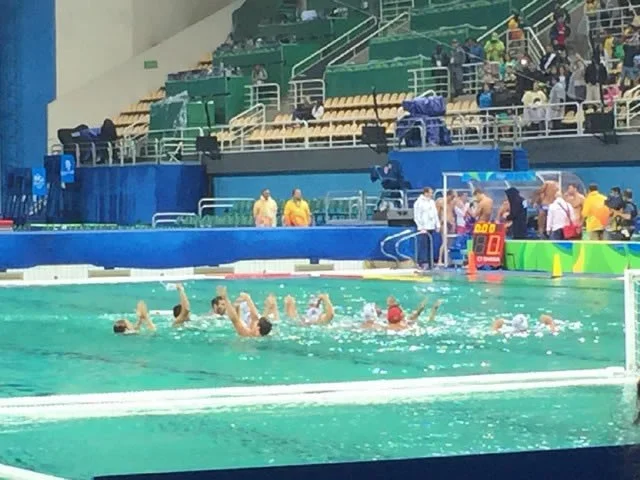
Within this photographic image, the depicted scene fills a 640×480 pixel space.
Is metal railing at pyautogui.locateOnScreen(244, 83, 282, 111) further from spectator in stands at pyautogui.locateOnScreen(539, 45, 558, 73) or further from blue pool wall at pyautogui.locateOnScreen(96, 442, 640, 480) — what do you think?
blue pool wall at pyautogui.locateOnScreen(96, 442, 640, 480)

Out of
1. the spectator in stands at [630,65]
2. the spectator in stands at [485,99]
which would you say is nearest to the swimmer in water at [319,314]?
the spectator in stands at [630,65]

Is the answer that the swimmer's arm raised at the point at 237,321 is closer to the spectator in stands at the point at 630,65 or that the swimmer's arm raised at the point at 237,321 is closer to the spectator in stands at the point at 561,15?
the spectator in stands at the point at 630,65

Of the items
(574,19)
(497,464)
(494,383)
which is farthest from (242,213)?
(497,464)

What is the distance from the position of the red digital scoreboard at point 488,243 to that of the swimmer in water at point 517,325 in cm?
829

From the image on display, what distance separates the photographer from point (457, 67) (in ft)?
103

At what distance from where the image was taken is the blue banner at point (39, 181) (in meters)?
36.3

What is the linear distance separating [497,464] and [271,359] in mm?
8986

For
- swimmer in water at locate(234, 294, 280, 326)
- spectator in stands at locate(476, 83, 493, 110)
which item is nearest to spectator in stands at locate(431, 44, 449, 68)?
spectator in stands at locate(476, 83, 493, 110)

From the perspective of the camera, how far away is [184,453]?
8539 millimetres

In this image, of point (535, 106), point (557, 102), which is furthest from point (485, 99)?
point (557, 102)

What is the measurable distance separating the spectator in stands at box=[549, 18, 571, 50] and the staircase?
7.62 metres

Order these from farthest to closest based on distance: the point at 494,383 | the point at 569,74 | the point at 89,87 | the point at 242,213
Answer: the point at 89,87, the point at 242,213, the point at 569,74, the point at 494,383

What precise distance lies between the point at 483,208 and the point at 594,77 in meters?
4.55

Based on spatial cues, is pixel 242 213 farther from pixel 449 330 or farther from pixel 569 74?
pixel 449 330
